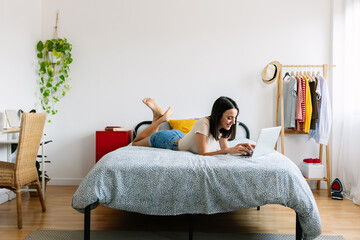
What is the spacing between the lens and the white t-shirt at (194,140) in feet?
8.73

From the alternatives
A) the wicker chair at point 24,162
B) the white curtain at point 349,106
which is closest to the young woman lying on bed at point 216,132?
the wicker chair at point 24,162

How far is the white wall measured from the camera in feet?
14.3

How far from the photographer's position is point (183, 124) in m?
4.07

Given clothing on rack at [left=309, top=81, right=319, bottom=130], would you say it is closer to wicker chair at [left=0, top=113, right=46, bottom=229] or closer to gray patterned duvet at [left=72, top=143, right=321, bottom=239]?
gray patterned duvet at [left=72, top=143, right=321, bottom=239]

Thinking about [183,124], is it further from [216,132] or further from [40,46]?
[40,46]

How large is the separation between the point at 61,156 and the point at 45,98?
0.77 m

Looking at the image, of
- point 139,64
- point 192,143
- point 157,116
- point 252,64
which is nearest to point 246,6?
point 252,64

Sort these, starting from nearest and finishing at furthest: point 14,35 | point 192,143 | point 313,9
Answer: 1. point 192,143
2. point 14,35
3. point 313,9

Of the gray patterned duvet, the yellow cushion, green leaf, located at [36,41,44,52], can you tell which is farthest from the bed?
green leaf, located at [36,41,44,52]

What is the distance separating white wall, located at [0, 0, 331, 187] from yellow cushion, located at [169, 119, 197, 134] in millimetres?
236

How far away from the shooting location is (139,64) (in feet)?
14.4

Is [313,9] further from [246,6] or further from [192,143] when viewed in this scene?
[192,143]

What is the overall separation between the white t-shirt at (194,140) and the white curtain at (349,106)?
6.33 ft

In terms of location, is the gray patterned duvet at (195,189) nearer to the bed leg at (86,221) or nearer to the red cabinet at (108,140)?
the bed leg at (86,221)
